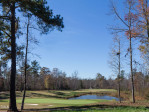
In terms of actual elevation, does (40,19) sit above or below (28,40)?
above

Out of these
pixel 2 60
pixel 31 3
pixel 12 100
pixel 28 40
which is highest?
pixel 31 3

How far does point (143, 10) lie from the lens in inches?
413

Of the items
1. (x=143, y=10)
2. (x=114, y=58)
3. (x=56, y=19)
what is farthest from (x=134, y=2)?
(x=114, y=58)

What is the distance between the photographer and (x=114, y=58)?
21.5m

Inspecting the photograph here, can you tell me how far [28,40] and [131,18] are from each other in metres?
10.8

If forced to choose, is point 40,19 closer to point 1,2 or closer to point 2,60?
point 1,2

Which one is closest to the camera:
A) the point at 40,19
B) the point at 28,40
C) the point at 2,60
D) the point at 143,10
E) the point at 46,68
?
the point at 143,10

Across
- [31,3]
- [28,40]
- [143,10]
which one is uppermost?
[31,3]

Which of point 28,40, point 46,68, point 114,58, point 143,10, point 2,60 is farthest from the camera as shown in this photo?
point 46,68

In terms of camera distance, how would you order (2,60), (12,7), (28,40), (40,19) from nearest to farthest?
(12,7)
(40,19)
(2,60)
(28,40)

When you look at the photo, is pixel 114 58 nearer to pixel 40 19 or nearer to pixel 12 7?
pixel 40 19

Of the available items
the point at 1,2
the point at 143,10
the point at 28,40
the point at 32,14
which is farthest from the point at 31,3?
the point at 143,10

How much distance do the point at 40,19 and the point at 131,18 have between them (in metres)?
7.31

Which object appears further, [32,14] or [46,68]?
[46,68]
